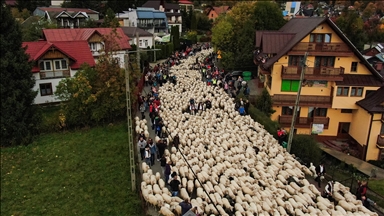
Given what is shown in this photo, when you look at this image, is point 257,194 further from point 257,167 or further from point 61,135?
point 61,135

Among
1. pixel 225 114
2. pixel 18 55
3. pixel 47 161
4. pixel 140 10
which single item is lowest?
pixel 47 161

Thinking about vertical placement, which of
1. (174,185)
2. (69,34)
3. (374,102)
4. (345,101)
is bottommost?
(174,185)

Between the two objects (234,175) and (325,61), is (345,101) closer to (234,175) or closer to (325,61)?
(325,61)

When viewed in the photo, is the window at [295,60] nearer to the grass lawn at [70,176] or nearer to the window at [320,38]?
the window at [320,38]

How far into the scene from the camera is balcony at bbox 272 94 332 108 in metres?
31.0

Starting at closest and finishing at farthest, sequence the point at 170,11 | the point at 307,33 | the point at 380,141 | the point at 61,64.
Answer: the point at 380,141 < the point at 307,33 < the point at 61,64 < the point at 170,11

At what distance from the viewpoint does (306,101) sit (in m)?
31.2

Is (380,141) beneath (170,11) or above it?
beneath

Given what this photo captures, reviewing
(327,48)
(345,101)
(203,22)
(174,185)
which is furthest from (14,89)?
(203,22)

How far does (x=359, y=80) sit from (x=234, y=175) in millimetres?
18827

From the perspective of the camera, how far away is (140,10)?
6806cm

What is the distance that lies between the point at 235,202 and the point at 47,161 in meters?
13.1

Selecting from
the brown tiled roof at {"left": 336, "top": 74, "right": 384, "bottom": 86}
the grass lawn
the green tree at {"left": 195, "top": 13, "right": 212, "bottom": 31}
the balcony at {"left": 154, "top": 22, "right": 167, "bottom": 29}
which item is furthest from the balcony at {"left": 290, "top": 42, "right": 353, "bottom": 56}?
the green tree at {"left": 195, "top": 13, "right": 212, "bottom": 31}

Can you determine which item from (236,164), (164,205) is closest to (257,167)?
(236,164)
